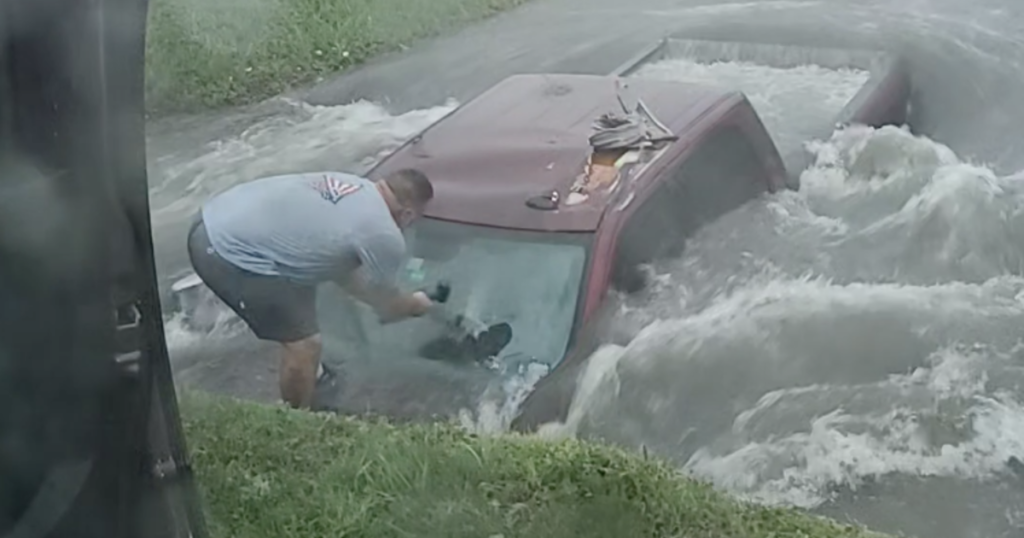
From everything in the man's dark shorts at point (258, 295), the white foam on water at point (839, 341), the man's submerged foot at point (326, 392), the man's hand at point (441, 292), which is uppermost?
the man's dark shorts at point (258, 295)

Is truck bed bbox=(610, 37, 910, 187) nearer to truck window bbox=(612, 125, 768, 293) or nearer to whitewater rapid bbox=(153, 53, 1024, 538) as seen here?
whitewater rapid bbox=(153, 53, 1024, 538)

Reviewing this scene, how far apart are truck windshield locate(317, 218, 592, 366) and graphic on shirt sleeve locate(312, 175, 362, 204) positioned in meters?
0.16

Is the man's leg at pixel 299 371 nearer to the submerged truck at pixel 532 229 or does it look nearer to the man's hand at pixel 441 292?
the submerged truck at pixel 532 229

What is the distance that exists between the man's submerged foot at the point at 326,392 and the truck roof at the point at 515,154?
42cm

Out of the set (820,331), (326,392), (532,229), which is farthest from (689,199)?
(326,392)

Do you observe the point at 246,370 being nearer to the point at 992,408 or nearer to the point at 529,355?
the point at 529,355

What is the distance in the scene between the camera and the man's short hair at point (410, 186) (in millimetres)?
3020

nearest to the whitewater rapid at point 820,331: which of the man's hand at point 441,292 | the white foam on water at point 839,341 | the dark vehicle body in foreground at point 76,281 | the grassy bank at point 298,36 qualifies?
the white foam on water at point 839,341

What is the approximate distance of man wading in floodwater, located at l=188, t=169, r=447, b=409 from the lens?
271cm

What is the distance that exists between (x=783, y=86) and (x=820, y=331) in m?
0.79

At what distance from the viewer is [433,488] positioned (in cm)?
252

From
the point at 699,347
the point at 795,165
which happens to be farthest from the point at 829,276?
the point at 699,347

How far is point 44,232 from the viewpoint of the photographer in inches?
51.5

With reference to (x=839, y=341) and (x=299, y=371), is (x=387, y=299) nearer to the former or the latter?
(x=299, y=371)
